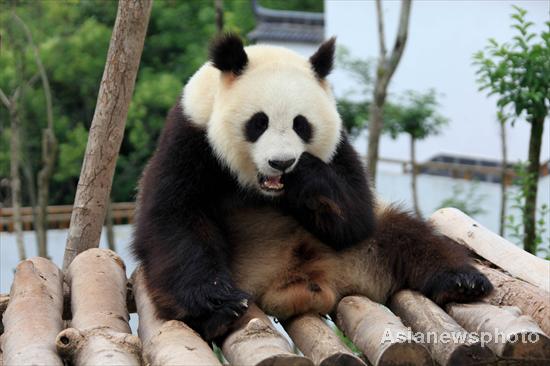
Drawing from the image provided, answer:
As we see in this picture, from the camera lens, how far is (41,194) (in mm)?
10062

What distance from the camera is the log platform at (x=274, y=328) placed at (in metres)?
2.86

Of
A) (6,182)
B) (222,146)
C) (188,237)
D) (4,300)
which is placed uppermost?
(222,146)

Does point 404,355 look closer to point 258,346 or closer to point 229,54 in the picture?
point 258,346

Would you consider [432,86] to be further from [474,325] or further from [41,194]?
[474,325]

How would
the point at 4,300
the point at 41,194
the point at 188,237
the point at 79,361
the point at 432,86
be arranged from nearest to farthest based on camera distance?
the point at 79,361, the point at 188,237, the point at 4,300, the point at 41,194, the point at 432,86

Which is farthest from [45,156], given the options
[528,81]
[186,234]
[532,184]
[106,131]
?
[186,234]

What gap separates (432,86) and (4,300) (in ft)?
26.1

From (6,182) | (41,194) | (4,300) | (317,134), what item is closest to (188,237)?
(317,134)

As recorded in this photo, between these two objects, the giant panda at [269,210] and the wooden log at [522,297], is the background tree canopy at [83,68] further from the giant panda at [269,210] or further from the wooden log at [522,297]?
the wooden log at [522,297]

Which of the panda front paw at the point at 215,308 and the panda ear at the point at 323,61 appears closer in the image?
the panda front paw at the point at 215,308

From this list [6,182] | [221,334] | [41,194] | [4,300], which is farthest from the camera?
[6,182]

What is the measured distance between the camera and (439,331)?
3148 mm

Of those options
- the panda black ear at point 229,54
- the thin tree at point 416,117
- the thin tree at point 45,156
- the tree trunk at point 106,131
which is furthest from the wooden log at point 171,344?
the thin tree at point 416,117

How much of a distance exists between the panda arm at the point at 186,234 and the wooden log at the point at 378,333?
0.45 m
